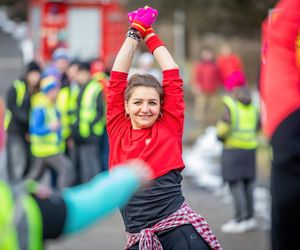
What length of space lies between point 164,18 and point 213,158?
1250cm

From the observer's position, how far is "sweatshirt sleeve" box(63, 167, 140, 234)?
3.33 meters

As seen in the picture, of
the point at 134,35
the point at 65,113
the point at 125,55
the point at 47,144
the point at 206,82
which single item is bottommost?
the point at 206,82

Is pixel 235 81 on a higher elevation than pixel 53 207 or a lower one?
lower

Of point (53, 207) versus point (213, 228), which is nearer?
point (53, 207)

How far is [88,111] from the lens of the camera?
12328 mm

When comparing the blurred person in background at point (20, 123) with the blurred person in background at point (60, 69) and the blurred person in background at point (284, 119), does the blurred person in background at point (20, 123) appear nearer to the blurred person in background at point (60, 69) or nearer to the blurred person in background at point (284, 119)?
the blurred person in background at point (60, 69)

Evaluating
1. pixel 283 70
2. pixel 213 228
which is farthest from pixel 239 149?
pixel 283 70

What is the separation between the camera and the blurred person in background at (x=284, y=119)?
337 centimetres

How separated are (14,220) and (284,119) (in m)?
1.03

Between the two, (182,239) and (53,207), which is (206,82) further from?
(53,207)

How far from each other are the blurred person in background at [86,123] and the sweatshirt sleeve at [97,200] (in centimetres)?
899

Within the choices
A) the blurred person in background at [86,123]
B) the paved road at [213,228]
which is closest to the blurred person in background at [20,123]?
the blurred person in background at [86,123]

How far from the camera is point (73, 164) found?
490 inches

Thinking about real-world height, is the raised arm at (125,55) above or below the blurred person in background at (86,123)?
above
